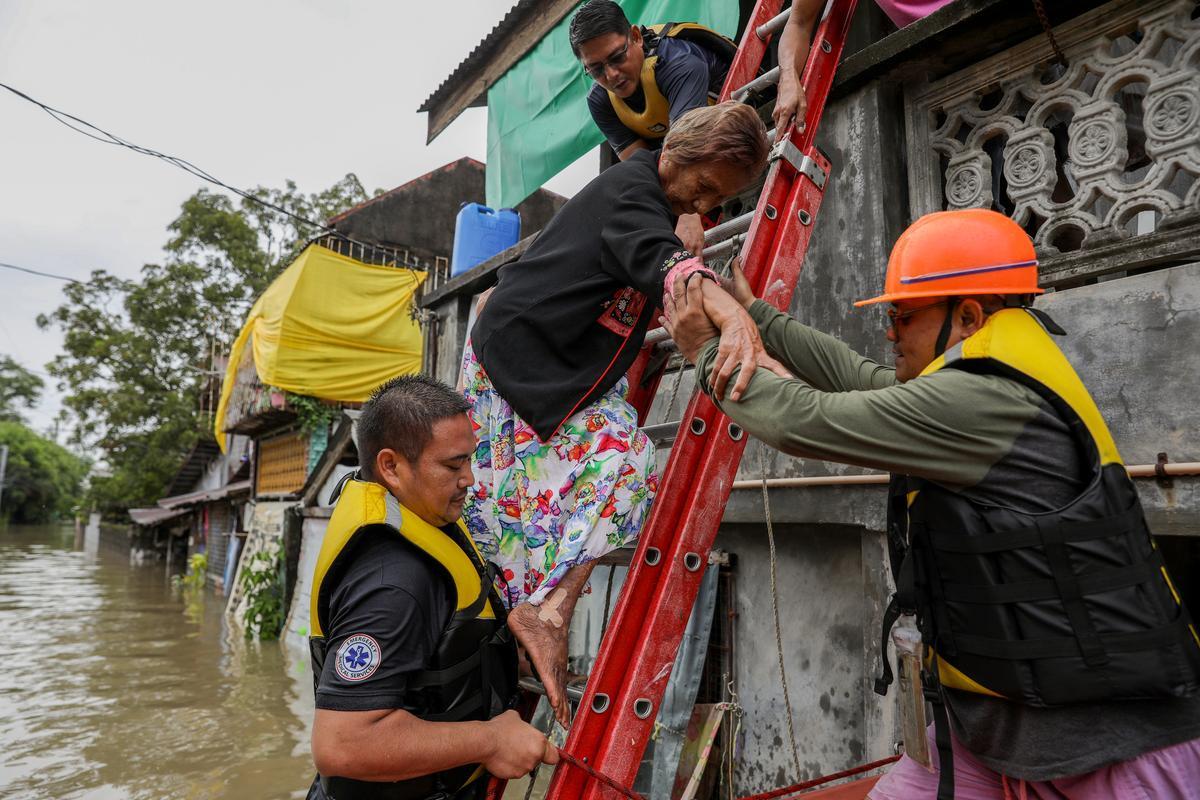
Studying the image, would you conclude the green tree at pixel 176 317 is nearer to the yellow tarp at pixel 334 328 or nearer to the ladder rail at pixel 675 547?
the yellow tarp at pixel 334 328

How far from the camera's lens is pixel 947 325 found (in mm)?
1678

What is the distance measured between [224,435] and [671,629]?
19106 millimetres

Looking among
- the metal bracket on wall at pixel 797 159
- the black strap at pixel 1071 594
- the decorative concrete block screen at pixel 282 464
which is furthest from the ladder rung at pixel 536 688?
the decorative concrete block screen at pixel 282 464

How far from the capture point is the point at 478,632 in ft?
5.91

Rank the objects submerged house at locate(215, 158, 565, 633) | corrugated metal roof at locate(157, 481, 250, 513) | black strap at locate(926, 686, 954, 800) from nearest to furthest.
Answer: black strap at locate(926, 686, 954, 800), submerged house at locate(215, 158, 565, 633), corrugated metal roof at locate(157, 481, 250, 513)

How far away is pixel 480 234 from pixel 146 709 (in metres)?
6.15

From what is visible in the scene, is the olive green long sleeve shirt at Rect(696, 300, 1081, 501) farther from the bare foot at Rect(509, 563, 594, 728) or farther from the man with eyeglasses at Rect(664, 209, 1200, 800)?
the bare foot at Rect(509, 563, 594, 728)

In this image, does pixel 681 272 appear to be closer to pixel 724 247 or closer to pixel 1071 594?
pixel 724 247

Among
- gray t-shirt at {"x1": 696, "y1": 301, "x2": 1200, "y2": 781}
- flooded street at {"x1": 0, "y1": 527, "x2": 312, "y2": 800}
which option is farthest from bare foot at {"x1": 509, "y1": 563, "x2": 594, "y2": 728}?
flooded street at {"x1": 0, "y1": 527, "x2": 312, "y2": 800}

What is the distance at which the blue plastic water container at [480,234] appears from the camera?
683 centimetres

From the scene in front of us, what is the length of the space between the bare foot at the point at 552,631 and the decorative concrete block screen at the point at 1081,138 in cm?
232

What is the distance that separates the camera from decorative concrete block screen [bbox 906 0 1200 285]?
8.64ft

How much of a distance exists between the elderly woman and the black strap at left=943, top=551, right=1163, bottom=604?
883mm

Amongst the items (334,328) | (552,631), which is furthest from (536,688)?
(334,328)
